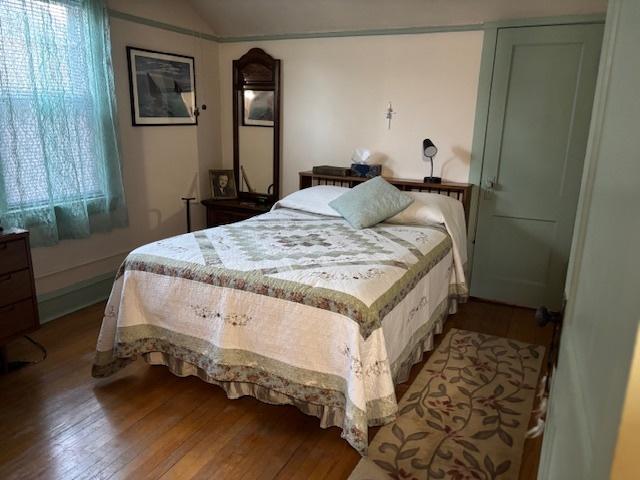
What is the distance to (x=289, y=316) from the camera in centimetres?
208

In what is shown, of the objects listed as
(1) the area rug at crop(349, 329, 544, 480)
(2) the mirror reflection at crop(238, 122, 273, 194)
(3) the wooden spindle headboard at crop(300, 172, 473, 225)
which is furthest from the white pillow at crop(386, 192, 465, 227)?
(2) the mirror reflection at crop(238, 122, 273, 194)

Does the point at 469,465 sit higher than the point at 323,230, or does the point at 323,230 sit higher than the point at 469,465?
the point at 323,230

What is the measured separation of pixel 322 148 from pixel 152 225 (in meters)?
1.64

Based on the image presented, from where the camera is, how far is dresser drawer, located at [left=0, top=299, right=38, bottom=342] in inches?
98.7

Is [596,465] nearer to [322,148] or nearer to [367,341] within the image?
[367,341]

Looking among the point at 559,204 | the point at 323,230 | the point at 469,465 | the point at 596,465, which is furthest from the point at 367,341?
the point at 559,204

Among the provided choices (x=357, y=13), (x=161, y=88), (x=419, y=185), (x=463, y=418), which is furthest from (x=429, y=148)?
(x=161, y=88)

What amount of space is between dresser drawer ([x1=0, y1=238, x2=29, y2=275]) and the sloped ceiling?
2560 mm

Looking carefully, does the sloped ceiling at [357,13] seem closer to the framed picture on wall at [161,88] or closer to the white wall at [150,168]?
the white wall at [150,168]

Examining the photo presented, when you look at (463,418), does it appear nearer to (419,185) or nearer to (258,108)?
(419,185)

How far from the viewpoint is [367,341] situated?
1946 mm

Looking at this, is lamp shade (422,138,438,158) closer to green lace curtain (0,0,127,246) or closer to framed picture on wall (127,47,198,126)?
framed picture on wall (127,47,198,126)

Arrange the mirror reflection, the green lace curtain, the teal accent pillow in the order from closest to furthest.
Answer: the green lace curtain
the teal accent pillow
the mirror reflection

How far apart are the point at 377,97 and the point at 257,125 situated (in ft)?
3.96
